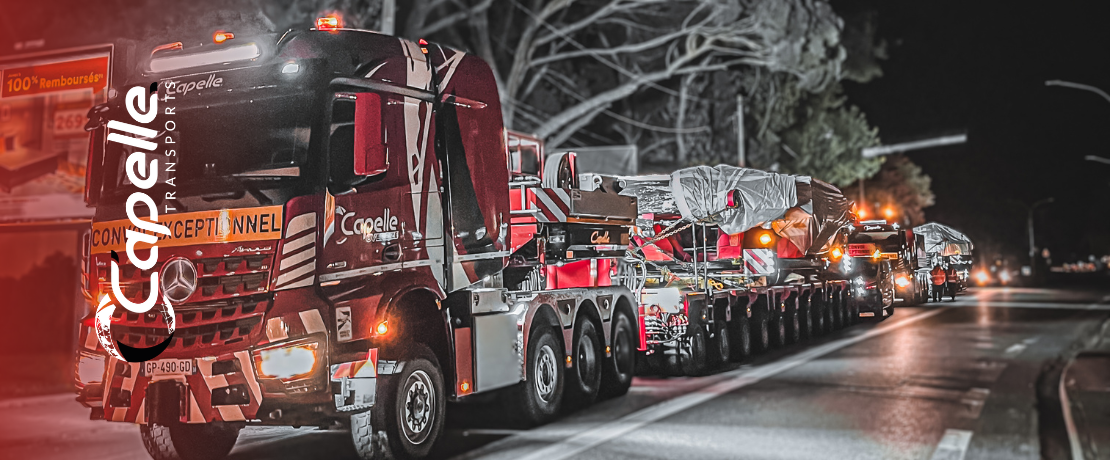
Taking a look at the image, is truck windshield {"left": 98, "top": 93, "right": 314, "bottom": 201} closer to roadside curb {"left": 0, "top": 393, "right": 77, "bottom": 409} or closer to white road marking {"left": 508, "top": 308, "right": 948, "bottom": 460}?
white road marking {"left": 508, "top": 308, "right": 948, "bottom": 460}

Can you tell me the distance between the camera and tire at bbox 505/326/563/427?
10289 mm

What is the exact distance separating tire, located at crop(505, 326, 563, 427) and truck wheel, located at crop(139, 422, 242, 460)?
2654 mm

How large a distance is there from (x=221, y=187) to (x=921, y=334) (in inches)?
656

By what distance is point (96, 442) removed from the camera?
10.0 m

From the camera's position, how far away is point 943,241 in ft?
56.2

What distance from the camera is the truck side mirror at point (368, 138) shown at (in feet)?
25.7

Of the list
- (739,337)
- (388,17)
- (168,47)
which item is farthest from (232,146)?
(739,337)

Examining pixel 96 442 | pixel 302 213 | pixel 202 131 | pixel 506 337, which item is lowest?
pixel 96 442

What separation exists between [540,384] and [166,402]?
393 cm

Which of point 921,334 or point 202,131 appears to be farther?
point 921,334

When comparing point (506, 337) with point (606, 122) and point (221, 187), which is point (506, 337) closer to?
point (221, 187)

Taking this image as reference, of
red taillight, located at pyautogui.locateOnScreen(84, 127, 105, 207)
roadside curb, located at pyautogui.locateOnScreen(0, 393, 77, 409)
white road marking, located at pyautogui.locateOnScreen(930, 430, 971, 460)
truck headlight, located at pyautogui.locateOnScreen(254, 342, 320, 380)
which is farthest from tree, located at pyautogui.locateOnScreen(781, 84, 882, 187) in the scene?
truck headlight, located at pyautogui.locateOnScreen(254, 342, 320, 380)

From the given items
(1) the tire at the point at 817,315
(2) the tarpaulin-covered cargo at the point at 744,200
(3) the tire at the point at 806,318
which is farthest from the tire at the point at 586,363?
(1) the tire at the point at 817,315

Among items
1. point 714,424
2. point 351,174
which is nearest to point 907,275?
point 714,424
